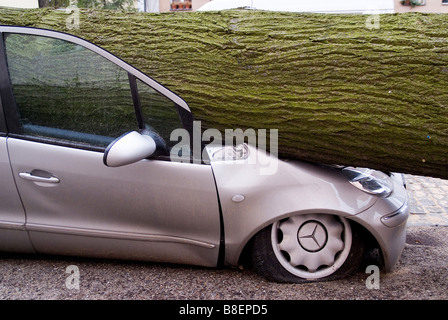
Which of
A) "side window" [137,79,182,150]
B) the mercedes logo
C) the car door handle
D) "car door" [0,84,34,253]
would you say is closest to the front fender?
the mercedes logo

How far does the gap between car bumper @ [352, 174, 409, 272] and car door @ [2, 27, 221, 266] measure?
2.96 ft

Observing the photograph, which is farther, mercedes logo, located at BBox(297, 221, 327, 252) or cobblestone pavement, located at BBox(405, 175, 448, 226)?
cobblestone pavement, located at BBox(405, 175, 448, 226)

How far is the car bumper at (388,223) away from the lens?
2.69 metres

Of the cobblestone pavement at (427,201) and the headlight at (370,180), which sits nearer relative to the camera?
the headlight at (370,180)

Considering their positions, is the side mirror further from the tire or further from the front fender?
the tire

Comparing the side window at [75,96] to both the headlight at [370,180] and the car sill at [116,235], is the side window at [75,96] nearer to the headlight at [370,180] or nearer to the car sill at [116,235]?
the car sill at [116,235]

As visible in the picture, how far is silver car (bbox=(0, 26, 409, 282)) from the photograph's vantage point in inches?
106

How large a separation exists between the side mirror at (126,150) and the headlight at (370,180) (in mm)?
1265

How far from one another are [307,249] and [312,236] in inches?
3.4

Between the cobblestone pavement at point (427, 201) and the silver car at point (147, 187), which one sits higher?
the silver car at point (147, 187)

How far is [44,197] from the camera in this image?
2740 mm

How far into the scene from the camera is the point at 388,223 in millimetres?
2717

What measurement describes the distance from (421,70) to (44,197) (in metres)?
2.39

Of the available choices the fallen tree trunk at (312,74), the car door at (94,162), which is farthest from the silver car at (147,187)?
the fallen tree trunk at (312,74)
